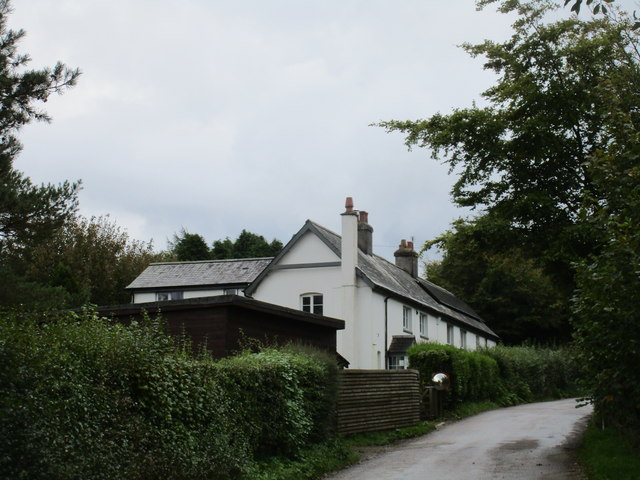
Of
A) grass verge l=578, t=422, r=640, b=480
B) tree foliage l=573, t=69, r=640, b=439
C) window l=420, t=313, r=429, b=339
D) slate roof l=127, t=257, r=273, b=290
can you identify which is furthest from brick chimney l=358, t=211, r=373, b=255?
tree foliage l=573, t=69, r=640, b=439

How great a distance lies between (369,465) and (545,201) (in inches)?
360

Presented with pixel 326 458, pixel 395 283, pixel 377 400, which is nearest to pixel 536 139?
pixel 377 400

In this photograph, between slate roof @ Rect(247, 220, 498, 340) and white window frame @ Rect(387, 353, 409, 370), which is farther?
slate roof @ Rect(247, 220, 498, 340)

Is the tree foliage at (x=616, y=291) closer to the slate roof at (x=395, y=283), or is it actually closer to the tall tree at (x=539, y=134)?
the tall tree at (x=539, y=134)

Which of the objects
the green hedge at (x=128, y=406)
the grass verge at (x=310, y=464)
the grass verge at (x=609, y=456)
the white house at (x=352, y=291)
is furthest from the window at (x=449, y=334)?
the green hedge at (x=128, y=406)

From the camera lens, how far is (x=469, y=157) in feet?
71.9

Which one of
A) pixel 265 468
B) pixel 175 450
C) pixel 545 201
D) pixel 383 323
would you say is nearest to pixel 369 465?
pixel 265 468

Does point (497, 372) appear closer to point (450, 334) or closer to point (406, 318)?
point (406, 318)

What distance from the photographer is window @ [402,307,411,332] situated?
118 ft

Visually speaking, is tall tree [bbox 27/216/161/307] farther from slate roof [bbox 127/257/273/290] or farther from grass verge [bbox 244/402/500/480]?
grass verge [bbox 244/402/500/480]

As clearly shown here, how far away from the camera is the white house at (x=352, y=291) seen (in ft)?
107

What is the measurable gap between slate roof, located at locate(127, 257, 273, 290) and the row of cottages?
0.41 ft

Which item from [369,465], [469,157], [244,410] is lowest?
[369,465]

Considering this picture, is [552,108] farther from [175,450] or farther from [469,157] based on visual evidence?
[175,450]
